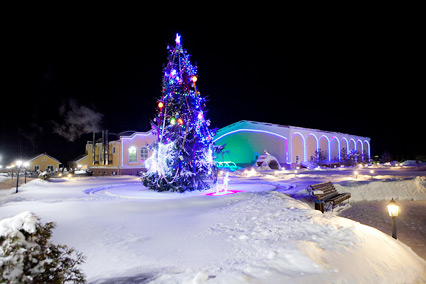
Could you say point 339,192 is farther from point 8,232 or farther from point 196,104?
point 8,232

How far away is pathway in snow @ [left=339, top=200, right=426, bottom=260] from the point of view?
7059mm

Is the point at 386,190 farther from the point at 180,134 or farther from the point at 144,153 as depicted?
the point at 144,153

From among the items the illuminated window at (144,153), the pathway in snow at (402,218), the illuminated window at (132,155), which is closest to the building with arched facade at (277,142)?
the illuminated window at (144,153)

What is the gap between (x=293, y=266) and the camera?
13.0ft

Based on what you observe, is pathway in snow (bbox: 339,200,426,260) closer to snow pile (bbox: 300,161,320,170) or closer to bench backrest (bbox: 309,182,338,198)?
bench backrest (bbox: 309,182,338,198)

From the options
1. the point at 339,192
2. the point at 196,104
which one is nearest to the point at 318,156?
the point at 339,192

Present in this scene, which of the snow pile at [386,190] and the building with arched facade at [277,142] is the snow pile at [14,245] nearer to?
the snow pile at [386,190]

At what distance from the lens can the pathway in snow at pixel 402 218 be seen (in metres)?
7.06

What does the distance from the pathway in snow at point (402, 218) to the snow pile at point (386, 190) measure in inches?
26.1

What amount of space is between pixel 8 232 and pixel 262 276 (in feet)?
9.28

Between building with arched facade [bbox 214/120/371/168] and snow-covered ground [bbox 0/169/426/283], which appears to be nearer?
snow-covered ground [bbox 0/169/426/283]

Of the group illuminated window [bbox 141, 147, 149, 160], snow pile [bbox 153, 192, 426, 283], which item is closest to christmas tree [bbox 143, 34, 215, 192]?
snow pile [bbox 153, 192, 426, 283]

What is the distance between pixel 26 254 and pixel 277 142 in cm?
3560

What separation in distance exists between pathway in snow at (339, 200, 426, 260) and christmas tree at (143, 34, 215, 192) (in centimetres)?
664
